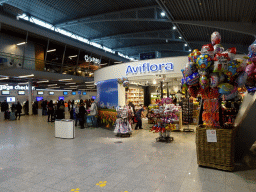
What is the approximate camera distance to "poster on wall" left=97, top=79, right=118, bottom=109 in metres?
9.88

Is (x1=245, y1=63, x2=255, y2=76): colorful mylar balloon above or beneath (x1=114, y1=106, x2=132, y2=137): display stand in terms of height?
above

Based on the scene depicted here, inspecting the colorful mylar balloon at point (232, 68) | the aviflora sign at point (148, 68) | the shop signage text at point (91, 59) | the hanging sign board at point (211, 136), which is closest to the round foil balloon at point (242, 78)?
the colorful mylar balloon at point (232, 68)

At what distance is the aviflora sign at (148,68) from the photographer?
328 inches

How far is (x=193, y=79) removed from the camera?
13.9 ft

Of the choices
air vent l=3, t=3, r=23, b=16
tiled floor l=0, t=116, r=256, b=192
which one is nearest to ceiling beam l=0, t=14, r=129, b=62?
air vent l=3, t=3, r=23, b=16

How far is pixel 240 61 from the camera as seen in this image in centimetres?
391

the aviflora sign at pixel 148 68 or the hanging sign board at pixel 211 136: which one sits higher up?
the aviflora sign at pixel 148 68

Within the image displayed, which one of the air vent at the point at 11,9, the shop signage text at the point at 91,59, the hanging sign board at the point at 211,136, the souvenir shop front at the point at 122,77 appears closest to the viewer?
the hanging sign board at the point at 211,136

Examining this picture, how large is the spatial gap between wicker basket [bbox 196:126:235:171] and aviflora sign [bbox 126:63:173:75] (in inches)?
172

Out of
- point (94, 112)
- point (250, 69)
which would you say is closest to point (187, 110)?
point (94, 112)

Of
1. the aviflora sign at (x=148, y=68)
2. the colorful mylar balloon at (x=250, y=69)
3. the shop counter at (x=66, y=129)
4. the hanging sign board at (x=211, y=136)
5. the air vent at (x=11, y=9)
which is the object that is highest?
the air vent at (x=11, y=9)

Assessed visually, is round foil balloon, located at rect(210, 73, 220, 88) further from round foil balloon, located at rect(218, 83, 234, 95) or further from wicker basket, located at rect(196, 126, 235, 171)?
wicker basket, located at rect(196, 126, 235, 171)

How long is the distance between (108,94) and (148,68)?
279 centimetres

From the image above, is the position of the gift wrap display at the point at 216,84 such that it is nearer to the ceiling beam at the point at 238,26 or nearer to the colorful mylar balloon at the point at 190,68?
the colorful mylar balloon at the point at 190,68
